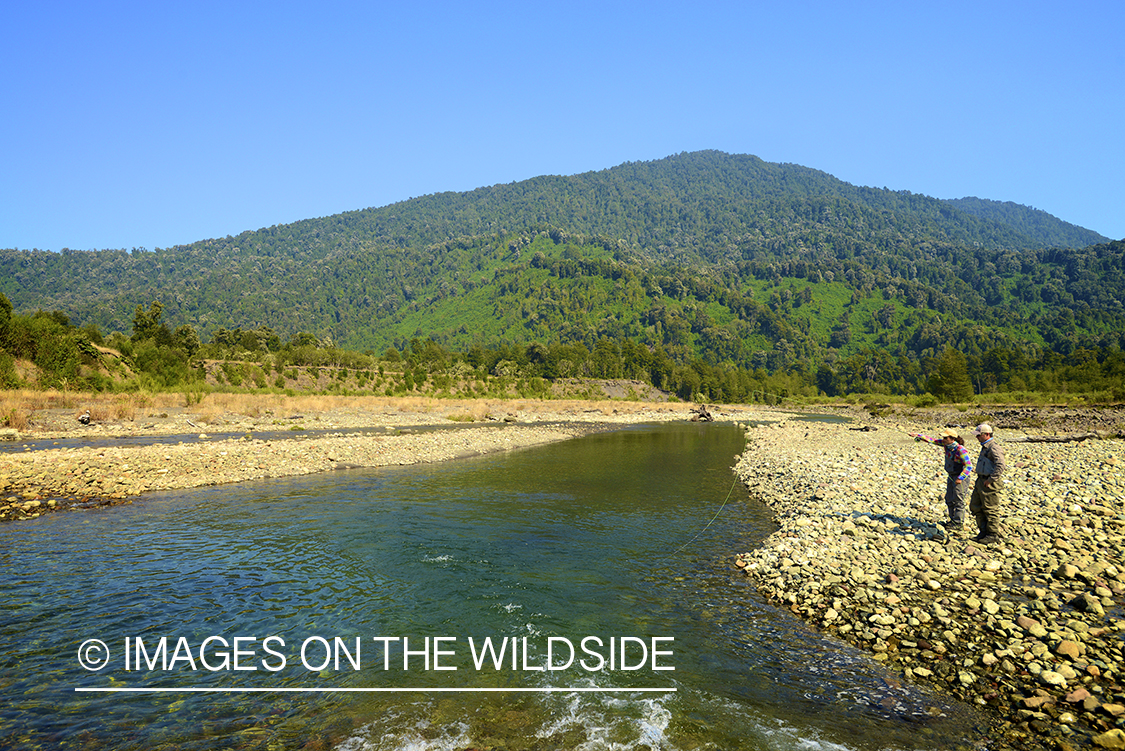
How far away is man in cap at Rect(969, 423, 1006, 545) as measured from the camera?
1204 centimetres

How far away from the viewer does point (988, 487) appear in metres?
12.2

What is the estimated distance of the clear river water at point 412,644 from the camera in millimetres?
6461

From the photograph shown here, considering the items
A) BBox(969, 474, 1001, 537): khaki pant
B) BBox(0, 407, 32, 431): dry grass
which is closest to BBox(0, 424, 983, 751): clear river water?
BBox(969, 474, 1001, 537): khaki pant

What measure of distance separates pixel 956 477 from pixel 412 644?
43.7 ft

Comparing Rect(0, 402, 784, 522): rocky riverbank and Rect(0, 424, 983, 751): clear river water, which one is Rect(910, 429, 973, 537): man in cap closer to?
Rect(0, 424, 983, 751): clear river water

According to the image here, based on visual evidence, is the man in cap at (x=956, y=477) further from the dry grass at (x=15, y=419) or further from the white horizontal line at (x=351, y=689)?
the dry grass at (x=15, y=419)

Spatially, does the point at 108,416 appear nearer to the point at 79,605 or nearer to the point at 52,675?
the point at 79,605

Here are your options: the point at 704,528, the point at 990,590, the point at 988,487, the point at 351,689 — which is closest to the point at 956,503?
the point at 988,487

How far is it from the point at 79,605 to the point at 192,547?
11.7ft

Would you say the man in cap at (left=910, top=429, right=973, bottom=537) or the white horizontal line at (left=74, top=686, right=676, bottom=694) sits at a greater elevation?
the man in cap at (left=910, top=429, right=973, bottom=537)

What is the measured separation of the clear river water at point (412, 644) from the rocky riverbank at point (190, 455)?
3.07 meters

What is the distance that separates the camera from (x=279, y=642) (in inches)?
340
